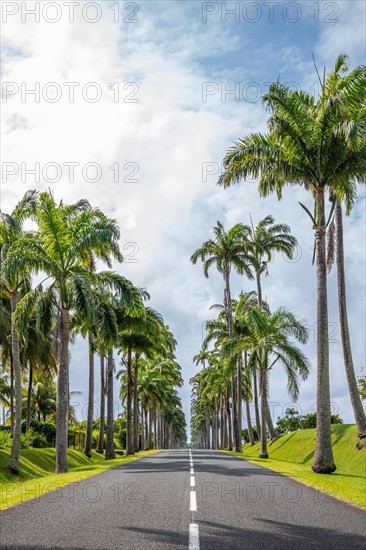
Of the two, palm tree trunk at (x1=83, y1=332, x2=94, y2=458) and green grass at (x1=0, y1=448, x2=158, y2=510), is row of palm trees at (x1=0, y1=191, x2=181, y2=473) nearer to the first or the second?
green grass at (x1=0, y1=448, x2=158, y2=510)

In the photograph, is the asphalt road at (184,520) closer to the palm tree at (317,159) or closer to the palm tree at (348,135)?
the palm tree at (317,159)

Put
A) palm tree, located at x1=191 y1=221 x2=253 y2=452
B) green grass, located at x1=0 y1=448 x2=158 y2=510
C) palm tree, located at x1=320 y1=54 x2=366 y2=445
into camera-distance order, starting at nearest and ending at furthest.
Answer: green grass, located at x1=0 y1=448 x2=158 y2=510 → palm tree, located at x1=320 y1=54 x2=366 y2=445 → palm tree, located at x1=191 y1=221 x2=253 y2=452

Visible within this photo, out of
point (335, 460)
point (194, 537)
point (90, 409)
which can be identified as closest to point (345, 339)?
point (335, 460)

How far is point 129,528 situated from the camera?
7945mm

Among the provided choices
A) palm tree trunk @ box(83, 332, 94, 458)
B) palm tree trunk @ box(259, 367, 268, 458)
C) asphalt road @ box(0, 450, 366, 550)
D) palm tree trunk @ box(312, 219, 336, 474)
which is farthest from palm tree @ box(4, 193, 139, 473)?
palm tree trunk @ box(259, 367, 268, 458)

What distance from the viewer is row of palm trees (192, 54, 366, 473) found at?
60.8 ft

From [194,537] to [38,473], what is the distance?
69.8 ft

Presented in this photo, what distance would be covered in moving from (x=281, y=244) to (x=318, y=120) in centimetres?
2623

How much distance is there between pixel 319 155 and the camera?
755 inches

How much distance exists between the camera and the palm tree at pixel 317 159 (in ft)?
61.1

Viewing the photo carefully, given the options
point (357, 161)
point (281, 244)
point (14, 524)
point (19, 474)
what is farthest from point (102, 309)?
point (281, 244)

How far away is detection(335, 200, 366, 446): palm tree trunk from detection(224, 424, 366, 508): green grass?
1.36 meters

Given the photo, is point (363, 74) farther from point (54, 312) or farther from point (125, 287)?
point (54, 312)

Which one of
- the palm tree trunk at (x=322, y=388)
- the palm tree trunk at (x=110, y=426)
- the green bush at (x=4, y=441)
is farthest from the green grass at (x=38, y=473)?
the palm tree trunk at (x=322, y=388)
